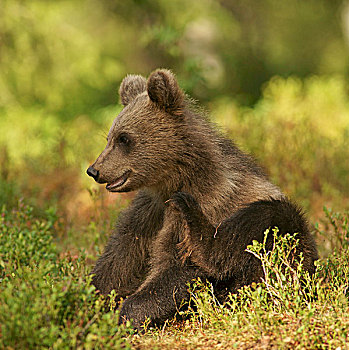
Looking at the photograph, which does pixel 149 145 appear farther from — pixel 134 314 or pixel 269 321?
pixel 269 321

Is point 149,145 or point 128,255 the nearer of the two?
point 149,145

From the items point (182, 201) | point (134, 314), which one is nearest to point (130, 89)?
point (182, 201)

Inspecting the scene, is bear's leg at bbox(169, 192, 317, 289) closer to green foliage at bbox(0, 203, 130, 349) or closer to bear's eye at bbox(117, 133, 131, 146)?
bear's eye at bbox(117, 133, 131, 146)

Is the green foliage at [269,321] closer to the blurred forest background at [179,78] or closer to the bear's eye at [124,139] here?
the bear's eye at [124,139]

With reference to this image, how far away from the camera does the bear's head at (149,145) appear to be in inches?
165

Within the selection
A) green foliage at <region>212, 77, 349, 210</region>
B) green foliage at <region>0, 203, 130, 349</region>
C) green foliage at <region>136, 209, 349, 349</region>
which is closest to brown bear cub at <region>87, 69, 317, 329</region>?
green foliage at <region>136, 209, 349, 349</region>

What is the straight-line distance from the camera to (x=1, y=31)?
11.0 metres

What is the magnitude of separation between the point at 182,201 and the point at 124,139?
68 centimetres

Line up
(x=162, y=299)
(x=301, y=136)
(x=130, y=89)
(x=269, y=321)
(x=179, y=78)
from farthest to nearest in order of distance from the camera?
(x=179, y=78), (x=301, y=136), (x=130, y=89), (x=162, y=299), (x=269, y=321)

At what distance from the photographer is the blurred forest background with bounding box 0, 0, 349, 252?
8266mm

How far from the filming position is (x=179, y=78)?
32.5 ft

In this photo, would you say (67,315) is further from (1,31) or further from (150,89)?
(1,31)

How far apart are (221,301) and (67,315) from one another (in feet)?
4.25

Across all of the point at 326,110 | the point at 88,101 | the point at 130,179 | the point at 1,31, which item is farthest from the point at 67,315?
the point at 88,101
